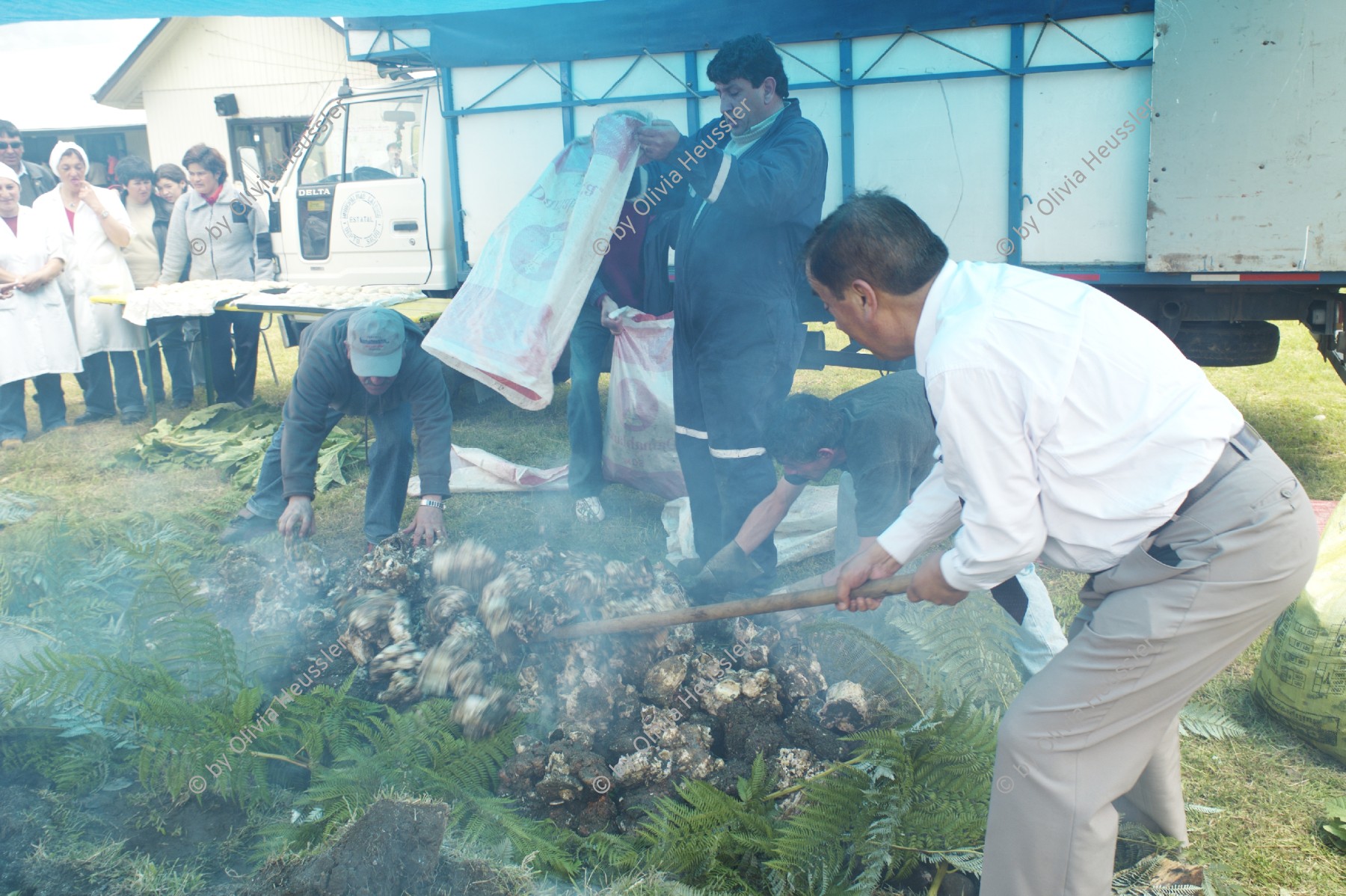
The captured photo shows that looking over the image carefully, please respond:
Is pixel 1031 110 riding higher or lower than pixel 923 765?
higher

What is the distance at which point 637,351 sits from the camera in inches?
204

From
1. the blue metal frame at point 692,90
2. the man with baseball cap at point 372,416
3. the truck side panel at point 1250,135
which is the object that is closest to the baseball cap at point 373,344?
the man with baseball cap at point 372,416

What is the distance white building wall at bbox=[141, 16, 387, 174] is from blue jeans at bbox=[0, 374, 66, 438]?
39.9 ft

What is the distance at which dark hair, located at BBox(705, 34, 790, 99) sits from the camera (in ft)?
12.3

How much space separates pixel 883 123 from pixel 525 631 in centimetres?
406

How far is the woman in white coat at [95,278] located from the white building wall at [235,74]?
11274 mm

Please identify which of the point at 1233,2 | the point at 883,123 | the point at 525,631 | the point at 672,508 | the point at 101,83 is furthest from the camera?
the point at 101,83

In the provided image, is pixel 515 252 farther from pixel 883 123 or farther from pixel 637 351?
pixel 883 123

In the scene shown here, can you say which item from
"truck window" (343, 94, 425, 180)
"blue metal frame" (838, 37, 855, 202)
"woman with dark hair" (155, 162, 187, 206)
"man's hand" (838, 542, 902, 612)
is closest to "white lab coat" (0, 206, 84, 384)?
"woman with dark hair" (155, 162, 187, 206)

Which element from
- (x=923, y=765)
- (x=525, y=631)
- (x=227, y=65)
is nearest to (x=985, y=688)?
(x=923, y=765)

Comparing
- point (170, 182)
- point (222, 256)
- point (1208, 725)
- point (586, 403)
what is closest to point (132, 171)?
point (170, 182)

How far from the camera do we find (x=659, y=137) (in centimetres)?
379

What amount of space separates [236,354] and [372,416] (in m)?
4.09

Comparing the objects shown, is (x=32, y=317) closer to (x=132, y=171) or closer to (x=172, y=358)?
(x=172, y=358)
